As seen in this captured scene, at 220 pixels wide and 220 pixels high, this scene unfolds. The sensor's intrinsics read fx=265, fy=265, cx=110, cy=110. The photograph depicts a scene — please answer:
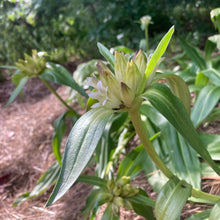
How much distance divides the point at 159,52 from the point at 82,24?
326cm

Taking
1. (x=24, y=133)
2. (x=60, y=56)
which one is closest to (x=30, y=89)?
(x=60, y=56)

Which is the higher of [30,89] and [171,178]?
[30,89]

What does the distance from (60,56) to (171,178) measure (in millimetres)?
3010

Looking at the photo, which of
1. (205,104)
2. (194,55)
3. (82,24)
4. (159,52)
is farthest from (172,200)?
(82,24)

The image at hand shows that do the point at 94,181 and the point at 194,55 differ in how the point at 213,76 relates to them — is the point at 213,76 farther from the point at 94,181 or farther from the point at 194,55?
the point at 94,181

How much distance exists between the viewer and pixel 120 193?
1007 millimetres

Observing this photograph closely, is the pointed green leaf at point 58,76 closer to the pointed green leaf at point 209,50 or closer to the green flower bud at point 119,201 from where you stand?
the green flower bud at point 119,201

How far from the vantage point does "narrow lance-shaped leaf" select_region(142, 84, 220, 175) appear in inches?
24.4

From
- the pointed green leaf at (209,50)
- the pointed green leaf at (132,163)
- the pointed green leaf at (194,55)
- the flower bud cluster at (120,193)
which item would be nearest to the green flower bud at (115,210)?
the flower bud cluster at (120,193)

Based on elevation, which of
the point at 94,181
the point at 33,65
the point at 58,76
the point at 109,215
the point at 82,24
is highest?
the point at 82,24

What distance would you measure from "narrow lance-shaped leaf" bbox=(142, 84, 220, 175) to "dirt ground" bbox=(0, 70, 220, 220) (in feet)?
1.83

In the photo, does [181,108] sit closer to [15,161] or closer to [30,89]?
[15,161]

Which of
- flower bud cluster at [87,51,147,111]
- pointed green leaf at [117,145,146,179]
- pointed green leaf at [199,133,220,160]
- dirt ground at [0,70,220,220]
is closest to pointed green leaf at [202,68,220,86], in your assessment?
dirt ground at [0,70,220,220]

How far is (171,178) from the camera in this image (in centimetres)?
83
